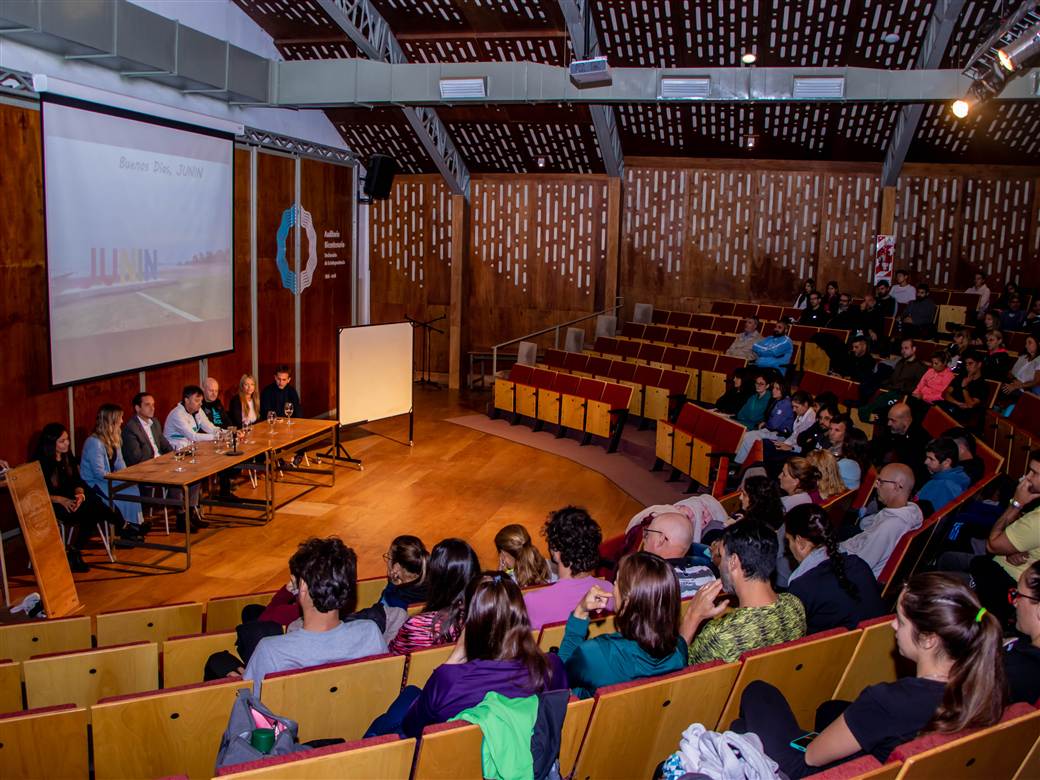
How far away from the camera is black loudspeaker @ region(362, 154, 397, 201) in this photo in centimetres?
1130

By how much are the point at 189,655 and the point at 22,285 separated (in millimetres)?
4333

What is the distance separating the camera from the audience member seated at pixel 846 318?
10.8 metres

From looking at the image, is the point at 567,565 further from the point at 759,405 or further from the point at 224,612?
the point at 759,405

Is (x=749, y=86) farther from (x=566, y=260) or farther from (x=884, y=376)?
(x=566, y=260)

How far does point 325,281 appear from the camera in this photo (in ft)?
36.6

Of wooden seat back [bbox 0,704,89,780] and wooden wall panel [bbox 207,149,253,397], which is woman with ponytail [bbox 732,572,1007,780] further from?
wooden wall panel [bbox 207,149,253,397]

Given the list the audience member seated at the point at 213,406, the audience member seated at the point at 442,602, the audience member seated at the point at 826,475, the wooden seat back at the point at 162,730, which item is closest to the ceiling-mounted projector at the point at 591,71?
the audience member seated at the point at 213,406

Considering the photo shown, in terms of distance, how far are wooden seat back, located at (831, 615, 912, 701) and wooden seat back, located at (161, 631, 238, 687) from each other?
220 cm

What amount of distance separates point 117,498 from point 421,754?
5.30m

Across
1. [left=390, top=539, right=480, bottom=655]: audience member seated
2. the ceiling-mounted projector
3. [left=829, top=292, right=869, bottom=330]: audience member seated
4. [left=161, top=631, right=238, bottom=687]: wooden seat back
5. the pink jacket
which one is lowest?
[left=161, top=631, right=238, bottom=687]: wooden seat back

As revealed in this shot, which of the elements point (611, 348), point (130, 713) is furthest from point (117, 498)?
point (611, 348)

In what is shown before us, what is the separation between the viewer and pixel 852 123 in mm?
11906

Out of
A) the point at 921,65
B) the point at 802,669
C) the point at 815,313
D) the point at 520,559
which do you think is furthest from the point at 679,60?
the point at 802,669

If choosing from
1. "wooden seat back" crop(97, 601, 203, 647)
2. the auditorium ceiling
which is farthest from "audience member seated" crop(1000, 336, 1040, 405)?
"wooden seat back" crop(97, 601, 203, 647)
